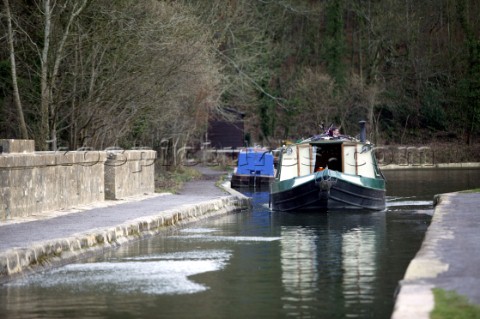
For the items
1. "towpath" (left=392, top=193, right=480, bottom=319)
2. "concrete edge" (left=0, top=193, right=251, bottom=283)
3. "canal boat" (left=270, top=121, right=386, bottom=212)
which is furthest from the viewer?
"canal boat" (left=270, top=121, right=386, bottom=212)

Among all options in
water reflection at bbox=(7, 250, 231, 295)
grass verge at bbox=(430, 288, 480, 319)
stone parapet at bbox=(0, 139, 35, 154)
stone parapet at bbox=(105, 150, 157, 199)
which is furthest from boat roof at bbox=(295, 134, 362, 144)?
grass verge at bbox=(430, 288, 480, 319)

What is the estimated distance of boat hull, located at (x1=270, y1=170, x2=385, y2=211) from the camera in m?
35.0

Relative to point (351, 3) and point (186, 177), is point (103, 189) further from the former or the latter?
point (351, 3)

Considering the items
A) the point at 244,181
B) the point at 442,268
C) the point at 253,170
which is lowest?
the point at 244,181

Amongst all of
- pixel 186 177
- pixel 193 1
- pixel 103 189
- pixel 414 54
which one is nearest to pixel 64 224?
pixel 103 189

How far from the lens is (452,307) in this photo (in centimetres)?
1282

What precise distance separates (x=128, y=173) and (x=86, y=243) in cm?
1368

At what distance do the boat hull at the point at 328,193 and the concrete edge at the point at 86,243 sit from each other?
4.64 metres

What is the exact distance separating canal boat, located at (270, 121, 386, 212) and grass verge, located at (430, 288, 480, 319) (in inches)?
842

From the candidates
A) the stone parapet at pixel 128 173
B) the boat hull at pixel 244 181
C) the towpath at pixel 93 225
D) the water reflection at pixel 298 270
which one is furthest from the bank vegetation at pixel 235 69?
the water reflection at pixel 298 270

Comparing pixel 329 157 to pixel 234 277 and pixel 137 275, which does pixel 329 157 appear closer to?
pixel 137 275

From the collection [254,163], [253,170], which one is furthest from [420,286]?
[254,163]

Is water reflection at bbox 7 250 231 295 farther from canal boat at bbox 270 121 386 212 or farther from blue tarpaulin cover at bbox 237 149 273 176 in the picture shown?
blue tarpaulin cover at bbox 237 149 273 176

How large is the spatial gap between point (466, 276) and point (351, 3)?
78574 mm
